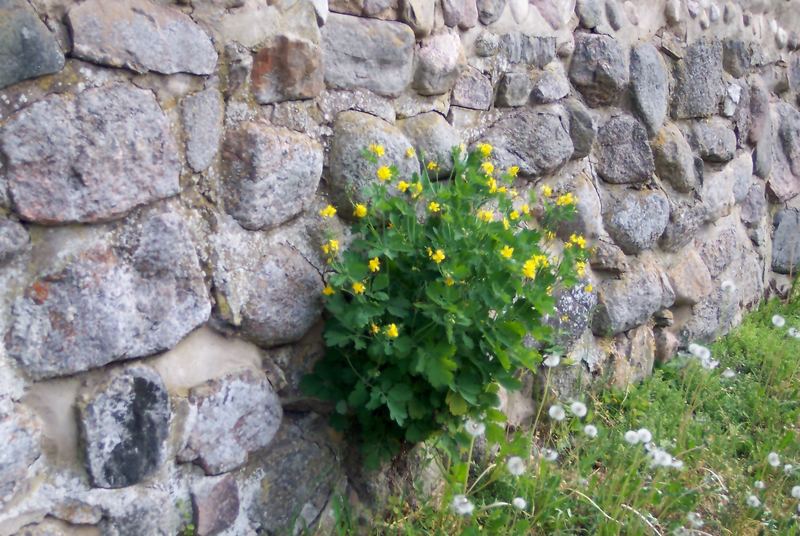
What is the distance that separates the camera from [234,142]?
5.33 ft

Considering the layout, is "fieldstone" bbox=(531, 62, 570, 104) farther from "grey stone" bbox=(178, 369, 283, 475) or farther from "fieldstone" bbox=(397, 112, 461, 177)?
"grey stone" bbox=(178, 369, 283, 475)

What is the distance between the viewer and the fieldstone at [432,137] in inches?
80.8

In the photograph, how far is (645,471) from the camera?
7.33ft

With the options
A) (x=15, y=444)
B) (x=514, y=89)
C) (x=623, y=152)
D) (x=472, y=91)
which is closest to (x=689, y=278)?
(x=623, y=152)

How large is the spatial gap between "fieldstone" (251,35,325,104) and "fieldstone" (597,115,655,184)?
1.45 metres

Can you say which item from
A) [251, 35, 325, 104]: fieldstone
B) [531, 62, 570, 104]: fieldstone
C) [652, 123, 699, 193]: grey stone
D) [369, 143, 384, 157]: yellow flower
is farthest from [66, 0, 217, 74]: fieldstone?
[652, 123, 699, 193]: grey stone

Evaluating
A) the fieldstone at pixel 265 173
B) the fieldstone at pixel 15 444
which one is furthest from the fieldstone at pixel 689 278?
the fieldstone at pixel 15 444

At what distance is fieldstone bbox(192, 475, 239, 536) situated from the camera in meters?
1.60

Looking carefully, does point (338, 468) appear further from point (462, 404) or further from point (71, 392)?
point (71, 392)

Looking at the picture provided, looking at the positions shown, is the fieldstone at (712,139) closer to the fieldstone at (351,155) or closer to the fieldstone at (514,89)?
the fieldstone at (514,89)

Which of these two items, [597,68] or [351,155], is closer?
[351,155]

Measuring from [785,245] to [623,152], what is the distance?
6.19ft

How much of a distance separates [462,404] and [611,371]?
1.26m

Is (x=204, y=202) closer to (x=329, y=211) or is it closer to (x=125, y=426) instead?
(x=329, y=211)
